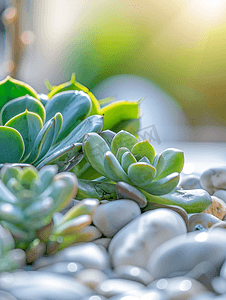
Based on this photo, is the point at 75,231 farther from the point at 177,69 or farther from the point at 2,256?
the point at 177,69

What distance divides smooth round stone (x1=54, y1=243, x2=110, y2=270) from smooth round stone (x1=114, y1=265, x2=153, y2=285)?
22 mm

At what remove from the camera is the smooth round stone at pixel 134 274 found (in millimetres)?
330

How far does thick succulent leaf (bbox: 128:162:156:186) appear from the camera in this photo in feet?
1.48

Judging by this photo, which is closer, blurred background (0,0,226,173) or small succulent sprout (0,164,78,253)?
small succulent sprout (0,164,78,253)

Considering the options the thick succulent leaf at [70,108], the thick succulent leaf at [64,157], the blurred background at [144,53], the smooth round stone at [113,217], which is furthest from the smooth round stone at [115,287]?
the blurred background at [144,53]

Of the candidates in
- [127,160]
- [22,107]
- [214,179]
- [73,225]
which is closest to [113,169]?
[127,160]

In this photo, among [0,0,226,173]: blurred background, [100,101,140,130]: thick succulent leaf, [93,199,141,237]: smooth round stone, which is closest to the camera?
[93,199,141,237]: smooth round stone

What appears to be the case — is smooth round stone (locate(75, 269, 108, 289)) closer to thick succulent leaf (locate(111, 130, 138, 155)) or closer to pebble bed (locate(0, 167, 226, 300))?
pebble bed (locate(0, 167, 226, 300))

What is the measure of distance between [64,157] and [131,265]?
0.21 meters

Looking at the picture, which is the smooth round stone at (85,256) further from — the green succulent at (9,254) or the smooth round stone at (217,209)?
the smooth round stone at (217,209)

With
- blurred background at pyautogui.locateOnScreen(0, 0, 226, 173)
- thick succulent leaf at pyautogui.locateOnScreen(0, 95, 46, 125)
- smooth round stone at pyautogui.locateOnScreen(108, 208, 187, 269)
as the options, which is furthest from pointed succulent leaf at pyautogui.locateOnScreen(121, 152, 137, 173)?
blurred background at pyautogui.locateOnScreen(0, 0, 226, 173)

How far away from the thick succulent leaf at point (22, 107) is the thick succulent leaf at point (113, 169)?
0.20 metres

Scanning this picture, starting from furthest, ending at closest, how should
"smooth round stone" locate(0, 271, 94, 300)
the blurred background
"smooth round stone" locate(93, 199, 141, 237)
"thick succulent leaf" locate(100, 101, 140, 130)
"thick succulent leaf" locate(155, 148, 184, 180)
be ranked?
the blurred background
"thick succulent leaf" locate(100, 101, 140, 130)
"thick succulent leaf" locate(155, 148, 184, 180)
"smooth round stone" locate(93, 199, 141, 237)
"smooth round stone" locate(0, 271, 94, 300)

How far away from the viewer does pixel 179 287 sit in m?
0.29
